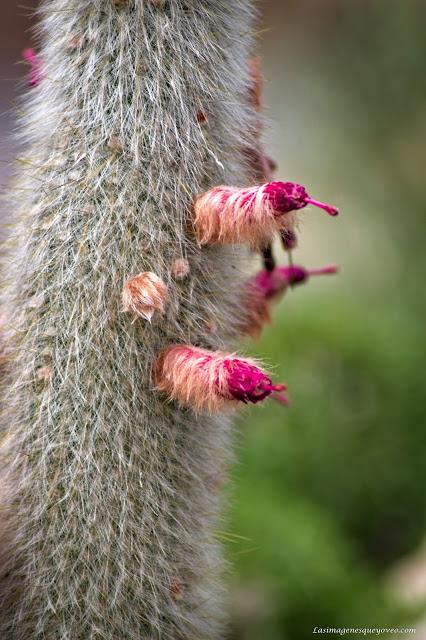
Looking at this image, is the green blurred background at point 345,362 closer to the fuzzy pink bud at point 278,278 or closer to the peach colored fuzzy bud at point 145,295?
the fuzzy pink bud at point 278,278

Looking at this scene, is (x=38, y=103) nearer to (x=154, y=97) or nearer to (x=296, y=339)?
(x=154, y=97)

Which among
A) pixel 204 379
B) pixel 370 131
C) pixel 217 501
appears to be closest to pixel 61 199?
pixel 204 379

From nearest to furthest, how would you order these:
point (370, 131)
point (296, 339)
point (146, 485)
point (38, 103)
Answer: point (146, 485) < point (38, 103) < point (296, 339) < point (370, 131)

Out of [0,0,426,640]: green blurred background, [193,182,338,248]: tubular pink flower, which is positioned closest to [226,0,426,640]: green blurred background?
[0,0,426,640]: green blurred background

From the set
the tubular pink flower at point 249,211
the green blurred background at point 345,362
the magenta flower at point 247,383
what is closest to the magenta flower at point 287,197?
the tubular pink flower at point 249,211

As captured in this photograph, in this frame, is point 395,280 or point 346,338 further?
point 395,280

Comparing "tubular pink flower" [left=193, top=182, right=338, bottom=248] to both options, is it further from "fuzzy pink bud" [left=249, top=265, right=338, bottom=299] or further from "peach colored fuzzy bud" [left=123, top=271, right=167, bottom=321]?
"fuzzy pink bud" [left=249, top=265, right=338, bottom=299]

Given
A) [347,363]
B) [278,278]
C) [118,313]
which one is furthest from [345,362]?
[118,313]

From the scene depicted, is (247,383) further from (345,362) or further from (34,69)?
(345,362)
